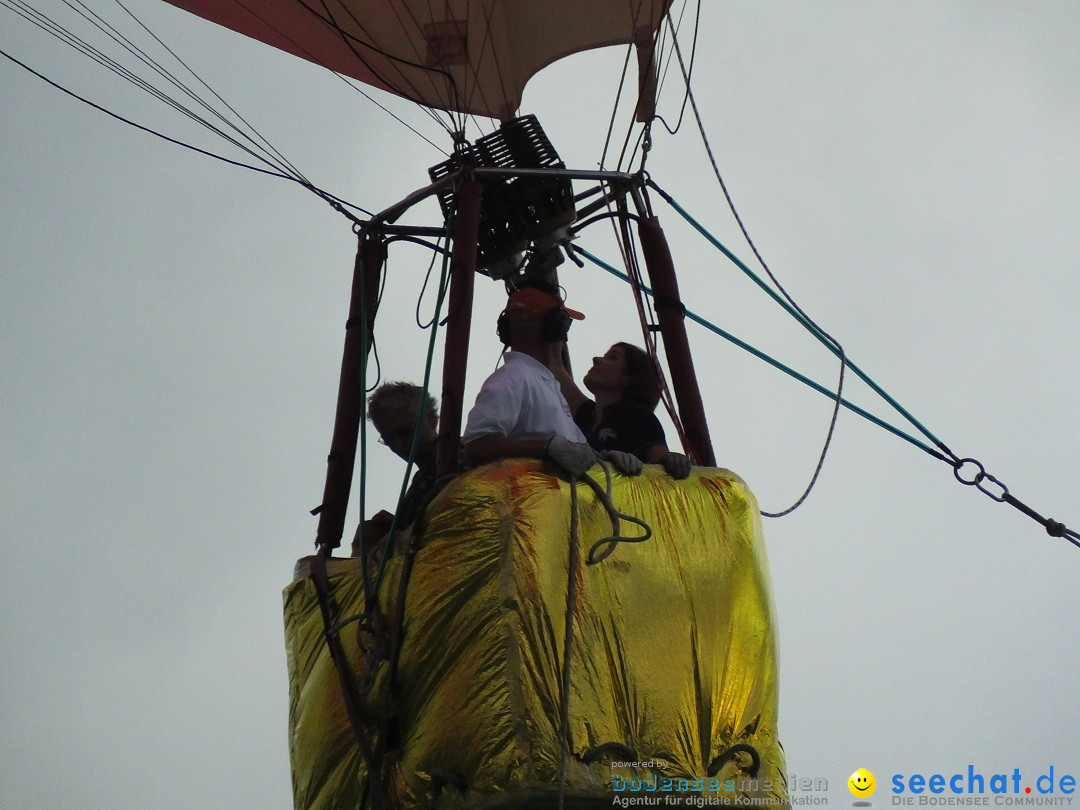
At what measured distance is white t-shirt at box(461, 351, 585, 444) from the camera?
646cm

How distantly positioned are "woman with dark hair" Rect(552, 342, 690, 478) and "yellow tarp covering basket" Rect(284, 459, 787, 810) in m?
0.42

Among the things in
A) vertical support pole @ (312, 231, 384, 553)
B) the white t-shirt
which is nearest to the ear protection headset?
the white t-shirt

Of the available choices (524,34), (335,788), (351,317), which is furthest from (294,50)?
(335,788)

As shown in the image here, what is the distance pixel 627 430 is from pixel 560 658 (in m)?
1.27

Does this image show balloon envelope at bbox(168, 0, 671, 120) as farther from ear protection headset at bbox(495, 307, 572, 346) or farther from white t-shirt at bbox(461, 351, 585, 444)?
white t-shirt at bbox(461, 351, 585, 444)

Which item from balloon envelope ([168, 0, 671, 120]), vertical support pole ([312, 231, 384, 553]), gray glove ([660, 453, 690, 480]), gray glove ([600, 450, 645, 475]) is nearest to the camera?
gray glove ([600, 450, 645, 475])

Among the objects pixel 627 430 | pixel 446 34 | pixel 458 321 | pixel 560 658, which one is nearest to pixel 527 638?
pixel 560 658

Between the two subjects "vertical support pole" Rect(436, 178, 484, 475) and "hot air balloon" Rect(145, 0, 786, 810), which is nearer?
"hot air balloon" Rect(145, 0, 786, 810)

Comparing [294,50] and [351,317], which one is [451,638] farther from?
[294,50]

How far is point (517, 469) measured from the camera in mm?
6250

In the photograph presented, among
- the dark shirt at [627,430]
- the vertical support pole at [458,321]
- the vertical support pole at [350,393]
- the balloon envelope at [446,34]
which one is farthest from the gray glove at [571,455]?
the balloon envelope at [446,34]

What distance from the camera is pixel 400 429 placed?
7312mm

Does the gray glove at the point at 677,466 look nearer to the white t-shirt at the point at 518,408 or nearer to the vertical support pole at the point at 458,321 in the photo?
the white t-shirt at the point at 518,408

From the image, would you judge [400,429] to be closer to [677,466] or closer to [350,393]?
[350,393]
